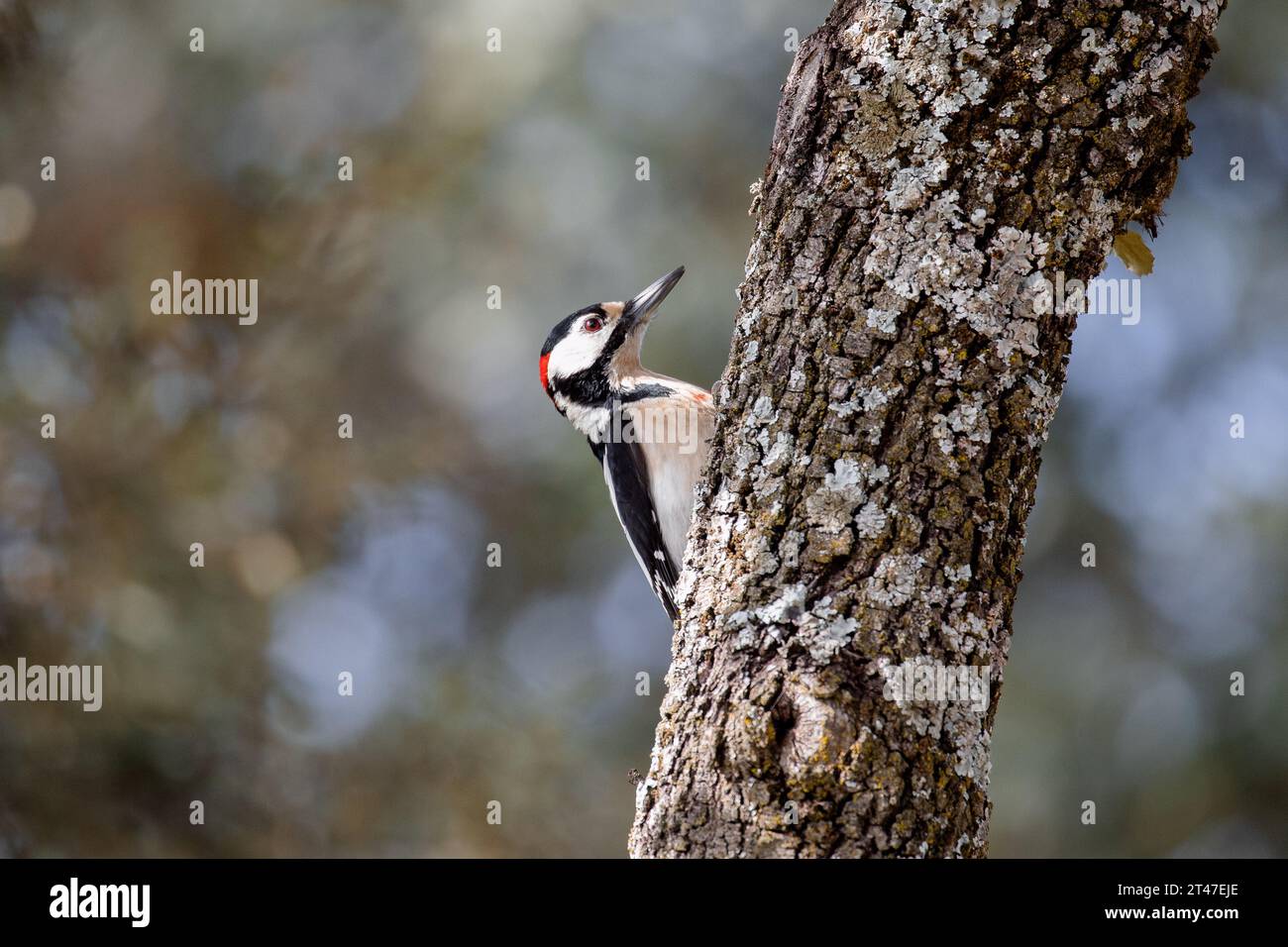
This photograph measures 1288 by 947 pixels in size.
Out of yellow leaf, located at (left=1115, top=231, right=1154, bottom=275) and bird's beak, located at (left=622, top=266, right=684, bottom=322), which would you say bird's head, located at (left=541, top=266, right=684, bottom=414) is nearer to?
bird's beak, located at (left=622, top=266, right=684, bottom=322)

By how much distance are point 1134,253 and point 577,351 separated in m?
2.37

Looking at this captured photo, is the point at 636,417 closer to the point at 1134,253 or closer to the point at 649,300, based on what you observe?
the point at 649,300

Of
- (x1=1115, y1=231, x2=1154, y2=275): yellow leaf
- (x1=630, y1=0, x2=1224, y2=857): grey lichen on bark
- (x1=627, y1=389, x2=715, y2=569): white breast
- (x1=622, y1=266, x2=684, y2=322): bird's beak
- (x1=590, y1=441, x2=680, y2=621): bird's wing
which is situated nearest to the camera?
(x1=630, y1=0, x2=1224, y2=857): grey lichen on bark

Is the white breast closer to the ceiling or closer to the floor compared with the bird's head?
closer to the floor

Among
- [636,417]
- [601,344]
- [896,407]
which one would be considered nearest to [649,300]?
[601,344]

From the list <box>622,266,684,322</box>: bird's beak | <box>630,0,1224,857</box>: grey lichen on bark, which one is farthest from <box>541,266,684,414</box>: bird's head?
<box>630,0,1224,857</box>: grey lichen on bark

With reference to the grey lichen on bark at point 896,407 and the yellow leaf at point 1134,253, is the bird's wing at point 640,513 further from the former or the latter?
the yellow leaf at point 1134,253

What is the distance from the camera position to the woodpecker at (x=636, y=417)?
149 inches

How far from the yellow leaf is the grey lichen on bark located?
2.0 inches

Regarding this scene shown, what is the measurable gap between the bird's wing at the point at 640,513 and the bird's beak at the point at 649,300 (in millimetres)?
450

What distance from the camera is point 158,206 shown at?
5.72m

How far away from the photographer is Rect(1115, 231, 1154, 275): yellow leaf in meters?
1.97

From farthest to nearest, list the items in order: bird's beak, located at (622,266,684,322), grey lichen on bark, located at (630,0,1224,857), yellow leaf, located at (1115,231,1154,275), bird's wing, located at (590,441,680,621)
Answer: bird's beak, located at (622,266,684,322), bird's wing, located at (590,441,680,621), yellow leaf, located at (1115,231,1154,275), grey lichen on bark, located at (630,0,1224,857)

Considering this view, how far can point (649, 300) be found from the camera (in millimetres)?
4105
